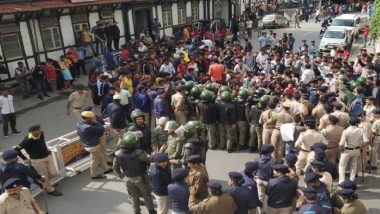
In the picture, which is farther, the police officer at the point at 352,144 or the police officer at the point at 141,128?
the police officer at the point at 141,128

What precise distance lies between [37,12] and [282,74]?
10757 millimetres

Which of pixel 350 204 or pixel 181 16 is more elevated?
pixel 181 16

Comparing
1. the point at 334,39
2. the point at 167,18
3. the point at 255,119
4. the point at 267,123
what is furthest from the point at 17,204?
the point at 167,18

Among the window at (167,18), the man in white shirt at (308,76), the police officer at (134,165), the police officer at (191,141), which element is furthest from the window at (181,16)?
the police officer at (134,165)

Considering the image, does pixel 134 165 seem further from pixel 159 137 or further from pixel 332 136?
pixel 332 136

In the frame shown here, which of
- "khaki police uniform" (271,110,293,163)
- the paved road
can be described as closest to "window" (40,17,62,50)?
the paved road

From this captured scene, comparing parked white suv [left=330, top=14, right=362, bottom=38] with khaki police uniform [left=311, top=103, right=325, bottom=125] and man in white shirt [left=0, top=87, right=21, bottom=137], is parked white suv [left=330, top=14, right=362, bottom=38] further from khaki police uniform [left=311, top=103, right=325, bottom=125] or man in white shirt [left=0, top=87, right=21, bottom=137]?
man in white shirt [left=0, top=87, right=21, bottom=137]

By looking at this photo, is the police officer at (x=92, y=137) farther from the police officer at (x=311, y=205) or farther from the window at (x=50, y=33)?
the window at (x=50, y=33)

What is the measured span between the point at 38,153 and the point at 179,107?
403 centimetres

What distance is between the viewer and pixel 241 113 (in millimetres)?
10070

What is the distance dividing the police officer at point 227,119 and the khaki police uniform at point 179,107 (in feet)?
3.61

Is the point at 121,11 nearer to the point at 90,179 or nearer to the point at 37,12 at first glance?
the point at 37,12

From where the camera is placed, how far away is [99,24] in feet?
63.9

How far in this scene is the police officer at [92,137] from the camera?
27.8 ft
